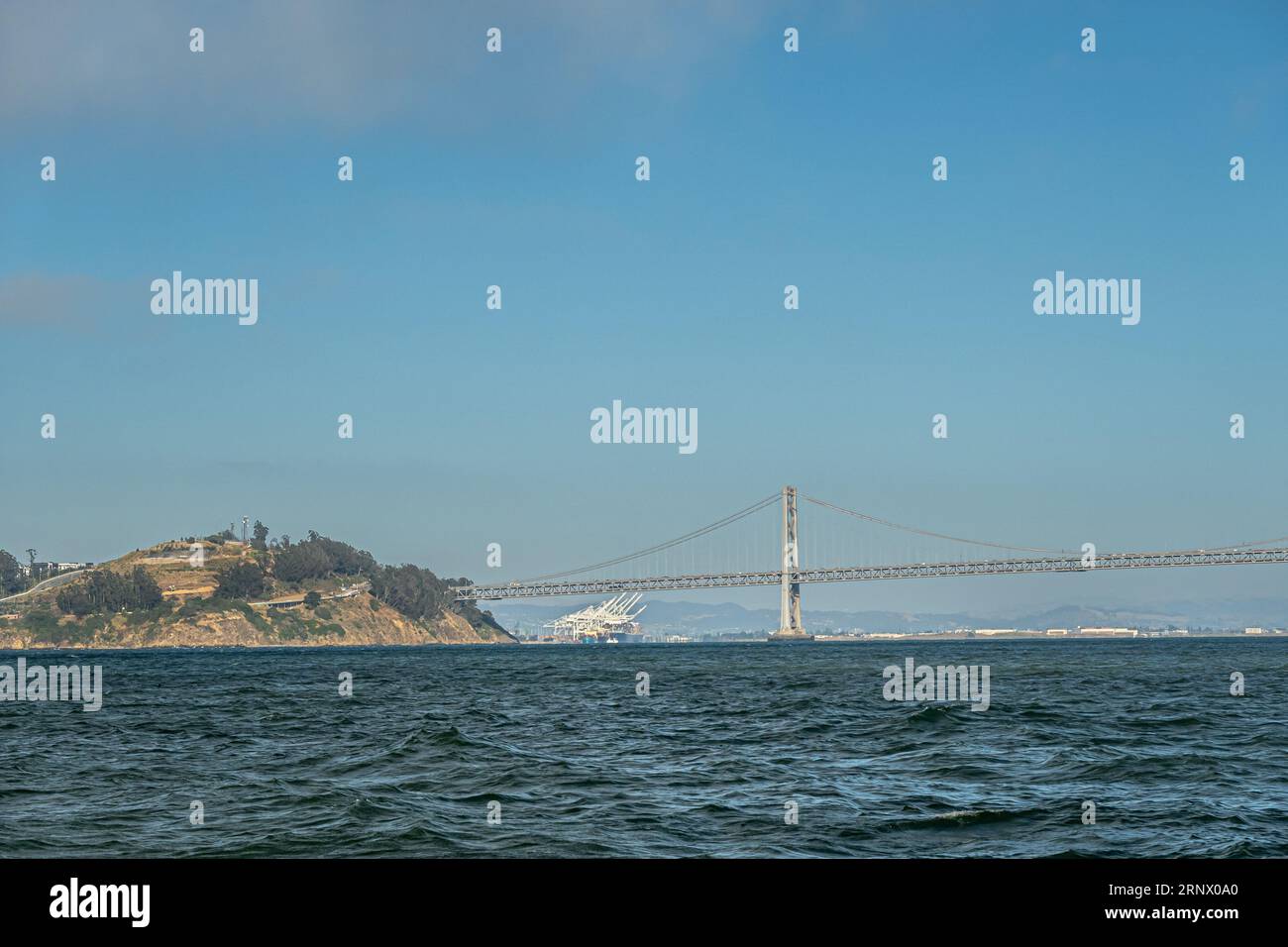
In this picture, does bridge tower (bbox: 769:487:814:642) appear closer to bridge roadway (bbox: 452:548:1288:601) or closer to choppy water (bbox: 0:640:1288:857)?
bridge roadway (bbox: 452:548:1288:601)

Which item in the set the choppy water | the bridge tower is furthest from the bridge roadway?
the choppy water

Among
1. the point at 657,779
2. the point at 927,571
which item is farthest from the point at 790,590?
the point at 657,779

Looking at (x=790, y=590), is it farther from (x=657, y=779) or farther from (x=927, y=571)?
(x=657, y=779)

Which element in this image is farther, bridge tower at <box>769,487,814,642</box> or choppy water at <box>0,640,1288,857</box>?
bridge tower at <box>769,487,814,642</box>

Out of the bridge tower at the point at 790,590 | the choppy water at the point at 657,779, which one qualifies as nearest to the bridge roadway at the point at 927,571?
the bridge tower at the point at 790,590

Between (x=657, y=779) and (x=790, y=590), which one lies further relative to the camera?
(x=790, y=590)

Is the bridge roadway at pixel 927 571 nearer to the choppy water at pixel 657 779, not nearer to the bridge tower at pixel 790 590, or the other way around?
the bridge tower at pixel 790 590
